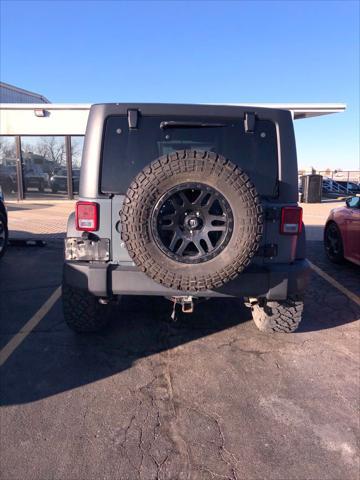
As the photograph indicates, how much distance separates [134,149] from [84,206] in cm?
60

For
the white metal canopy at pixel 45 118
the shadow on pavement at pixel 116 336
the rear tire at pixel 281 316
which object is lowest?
the shadow on pavement at pixel 116 336

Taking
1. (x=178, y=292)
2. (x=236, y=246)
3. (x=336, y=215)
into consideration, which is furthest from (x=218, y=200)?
(x=336, y=215)

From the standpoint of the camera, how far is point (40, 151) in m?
15.7

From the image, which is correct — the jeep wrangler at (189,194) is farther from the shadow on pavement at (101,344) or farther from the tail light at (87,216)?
the shadow on pavement at (101,344)

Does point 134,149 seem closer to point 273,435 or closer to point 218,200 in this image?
point 218,200

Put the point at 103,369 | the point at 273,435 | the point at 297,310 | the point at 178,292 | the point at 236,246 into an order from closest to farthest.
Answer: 1. the point at 273,435
2. the point at 236,246
3. the point at 178,292
4. the point at 103,369
5. the point at 297,310

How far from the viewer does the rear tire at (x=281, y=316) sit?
11.7 feet

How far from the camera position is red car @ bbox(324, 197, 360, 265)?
19.4 ft

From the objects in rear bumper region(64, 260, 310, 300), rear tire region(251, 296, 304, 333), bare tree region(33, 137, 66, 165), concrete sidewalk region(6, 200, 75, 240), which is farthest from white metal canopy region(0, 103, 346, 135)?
rear bumper region(64, 260, 310, 300)

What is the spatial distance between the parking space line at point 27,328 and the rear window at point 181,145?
5.72ft

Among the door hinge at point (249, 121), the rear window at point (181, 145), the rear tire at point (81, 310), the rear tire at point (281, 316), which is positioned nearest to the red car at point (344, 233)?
the rear tire at point (281, 316)

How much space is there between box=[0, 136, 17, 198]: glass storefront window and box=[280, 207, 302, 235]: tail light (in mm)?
15251

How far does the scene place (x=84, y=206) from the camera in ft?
9.59

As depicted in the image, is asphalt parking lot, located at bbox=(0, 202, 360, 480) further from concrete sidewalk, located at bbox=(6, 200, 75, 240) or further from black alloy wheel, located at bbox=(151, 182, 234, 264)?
concrete sidewalk, located at bbox=(6, 200, 75, 240)
